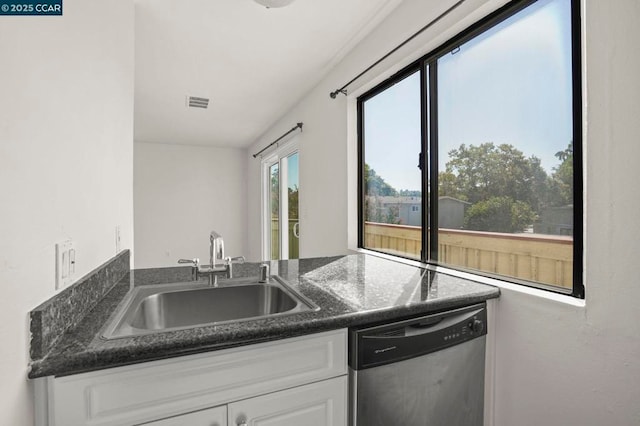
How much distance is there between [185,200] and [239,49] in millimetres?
4205

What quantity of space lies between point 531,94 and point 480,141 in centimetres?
29

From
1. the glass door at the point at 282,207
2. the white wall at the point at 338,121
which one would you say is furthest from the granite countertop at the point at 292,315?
the glass door at the point at 282,207

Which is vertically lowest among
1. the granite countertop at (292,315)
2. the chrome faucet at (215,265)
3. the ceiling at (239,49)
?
the granite countertop at (292,315)

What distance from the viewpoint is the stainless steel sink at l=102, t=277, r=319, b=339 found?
1.22 metres

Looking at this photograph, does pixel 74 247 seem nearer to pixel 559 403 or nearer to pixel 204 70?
pixel 559 403

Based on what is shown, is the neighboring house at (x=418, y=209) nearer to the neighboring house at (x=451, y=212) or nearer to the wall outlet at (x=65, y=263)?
the neighboring house at (x=451, y=212)

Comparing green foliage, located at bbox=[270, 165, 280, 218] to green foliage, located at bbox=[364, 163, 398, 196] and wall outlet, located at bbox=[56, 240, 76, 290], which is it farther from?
wall outlet, located at bbox=[56, 240, 76, 290]

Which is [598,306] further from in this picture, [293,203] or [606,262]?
[293,203]

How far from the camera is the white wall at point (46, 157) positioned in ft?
2.02

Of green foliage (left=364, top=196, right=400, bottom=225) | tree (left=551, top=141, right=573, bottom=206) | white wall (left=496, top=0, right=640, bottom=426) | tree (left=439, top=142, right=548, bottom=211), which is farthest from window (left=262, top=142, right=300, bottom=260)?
white wall (left=496, top=0, right=640, bottom=426)

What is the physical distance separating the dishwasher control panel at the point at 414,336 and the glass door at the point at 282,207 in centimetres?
282

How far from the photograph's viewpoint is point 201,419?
825 millimetres

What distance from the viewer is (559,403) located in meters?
1.12

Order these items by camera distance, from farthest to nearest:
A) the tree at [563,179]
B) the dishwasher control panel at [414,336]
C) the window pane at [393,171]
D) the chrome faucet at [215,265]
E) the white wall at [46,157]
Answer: the window pane at [393,171] → the chrome faucet at [215,265] → the tree at [563,179] → the dishwasher control panel at [414,336] → the white wall at [46,157]
